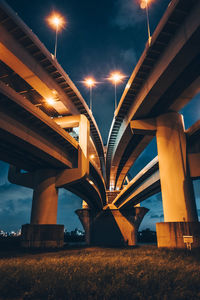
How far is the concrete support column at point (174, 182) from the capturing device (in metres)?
17.4

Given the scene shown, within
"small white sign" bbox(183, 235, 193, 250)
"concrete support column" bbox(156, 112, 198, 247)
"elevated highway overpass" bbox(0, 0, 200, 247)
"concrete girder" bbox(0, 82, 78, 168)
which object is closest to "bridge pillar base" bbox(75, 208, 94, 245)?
"elevated highway overpass" bbox(0, 0, 200, 247)

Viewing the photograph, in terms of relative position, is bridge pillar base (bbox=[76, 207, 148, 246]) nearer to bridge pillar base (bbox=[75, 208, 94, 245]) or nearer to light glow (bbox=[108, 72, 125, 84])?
bridge pillar base (bbox=[75, 208, 94, 245])

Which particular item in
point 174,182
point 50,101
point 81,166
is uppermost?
point 50,101

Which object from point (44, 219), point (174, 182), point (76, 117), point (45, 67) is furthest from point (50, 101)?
point (174, 182)

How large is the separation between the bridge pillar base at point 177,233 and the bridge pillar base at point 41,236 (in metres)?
11.1

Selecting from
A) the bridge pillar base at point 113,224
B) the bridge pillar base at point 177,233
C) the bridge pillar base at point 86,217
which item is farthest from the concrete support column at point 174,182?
the bridge pillar base at point 86,217

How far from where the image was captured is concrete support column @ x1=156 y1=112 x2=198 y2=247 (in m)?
17.4

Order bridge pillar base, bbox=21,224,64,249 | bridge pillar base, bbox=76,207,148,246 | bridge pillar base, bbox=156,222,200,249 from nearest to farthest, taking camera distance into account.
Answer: bridge pillar base, bbox=156,222,200,249 < bridge pillar base, bbox=21,224,64,249 < bridge pillar base, bbox=76,207,148,246

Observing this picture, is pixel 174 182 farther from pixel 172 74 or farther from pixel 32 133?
pixel 32 133

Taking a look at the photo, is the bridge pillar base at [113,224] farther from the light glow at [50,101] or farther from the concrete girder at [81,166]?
the light glow at [50,101]

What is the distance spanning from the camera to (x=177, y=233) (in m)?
17.0

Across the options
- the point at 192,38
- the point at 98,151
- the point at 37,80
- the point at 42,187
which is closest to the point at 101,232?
the point at 98,151

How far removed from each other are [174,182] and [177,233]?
459 cm

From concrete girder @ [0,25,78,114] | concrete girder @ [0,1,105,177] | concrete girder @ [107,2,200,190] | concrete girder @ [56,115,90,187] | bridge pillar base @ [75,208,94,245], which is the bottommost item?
bridge pillar base @ [75,208,94,245]
